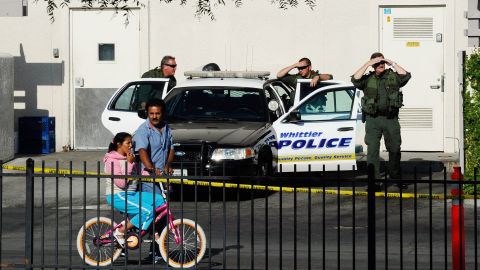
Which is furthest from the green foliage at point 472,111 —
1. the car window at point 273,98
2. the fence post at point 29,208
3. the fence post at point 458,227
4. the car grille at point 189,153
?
the fence post at point 29,208

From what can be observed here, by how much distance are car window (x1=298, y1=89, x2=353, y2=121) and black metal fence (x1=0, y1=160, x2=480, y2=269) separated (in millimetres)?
1181

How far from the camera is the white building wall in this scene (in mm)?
24000

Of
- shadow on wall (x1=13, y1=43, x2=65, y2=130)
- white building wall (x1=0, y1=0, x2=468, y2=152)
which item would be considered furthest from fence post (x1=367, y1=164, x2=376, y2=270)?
shadow on wall (x1=13, y1=43, x2=65, y2=130)

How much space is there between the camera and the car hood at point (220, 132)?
59.3ft

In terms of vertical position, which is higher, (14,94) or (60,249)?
(14,94)

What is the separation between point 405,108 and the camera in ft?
78.6

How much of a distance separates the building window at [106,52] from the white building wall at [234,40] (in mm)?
572

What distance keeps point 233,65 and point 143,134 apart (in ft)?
33.8

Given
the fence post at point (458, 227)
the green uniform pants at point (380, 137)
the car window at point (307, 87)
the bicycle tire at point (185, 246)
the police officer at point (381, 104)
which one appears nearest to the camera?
the fence post at point (458, 227)

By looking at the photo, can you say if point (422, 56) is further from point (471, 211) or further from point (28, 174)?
point (28, 174)

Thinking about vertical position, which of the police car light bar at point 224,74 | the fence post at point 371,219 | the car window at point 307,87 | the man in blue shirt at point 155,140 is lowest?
the fence post at point 371,219

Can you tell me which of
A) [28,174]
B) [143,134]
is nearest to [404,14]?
[143,134]

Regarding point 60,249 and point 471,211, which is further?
point 471,211

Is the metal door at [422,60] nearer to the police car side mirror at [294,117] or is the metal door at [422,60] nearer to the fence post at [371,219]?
the police car side mirror at [294,117]
